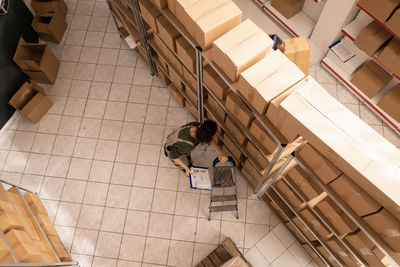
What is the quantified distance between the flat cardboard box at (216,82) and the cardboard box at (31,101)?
3250 mm

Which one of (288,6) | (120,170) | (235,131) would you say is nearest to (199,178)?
(235,131)

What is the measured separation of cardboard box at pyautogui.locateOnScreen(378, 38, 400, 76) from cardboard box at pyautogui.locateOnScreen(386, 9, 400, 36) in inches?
13.0

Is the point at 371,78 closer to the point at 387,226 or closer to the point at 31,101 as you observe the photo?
the point at 387,226

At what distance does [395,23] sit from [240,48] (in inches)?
90.4

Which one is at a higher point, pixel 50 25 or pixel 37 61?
pixel 50 25

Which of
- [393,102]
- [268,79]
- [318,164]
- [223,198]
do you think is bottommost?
[223,198]

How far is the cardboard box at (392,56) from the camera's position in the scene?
386cm

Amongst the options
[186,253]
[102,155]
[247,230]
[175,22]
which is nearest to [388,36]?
[175,22]

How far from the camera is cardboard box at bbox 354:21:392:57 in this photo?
3.96 metres

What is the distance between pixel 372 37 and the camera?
3.96 m

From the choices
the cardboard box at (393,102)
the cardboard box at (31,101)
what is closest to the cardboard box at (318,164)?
the cardboard box at (393,102)

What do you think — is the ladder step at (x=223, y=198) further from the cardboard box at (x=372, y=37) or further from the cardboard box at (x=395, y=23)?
the cardboard box at (x=395, y=23)

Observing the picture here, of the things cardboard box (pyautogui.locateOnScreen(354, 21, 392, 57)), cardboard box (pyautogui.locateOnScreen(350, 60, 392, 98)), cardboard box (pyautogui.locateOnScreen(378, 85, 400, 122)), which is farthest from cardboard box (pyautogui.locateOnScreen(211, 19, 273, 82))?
cardboard box (pyautogui.locateOnScreen(378, 85, 400, 122))

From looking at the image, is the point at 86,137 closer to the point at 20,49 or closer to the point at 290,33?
the point at 20,49
